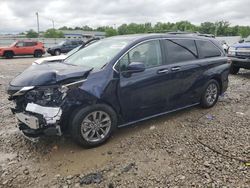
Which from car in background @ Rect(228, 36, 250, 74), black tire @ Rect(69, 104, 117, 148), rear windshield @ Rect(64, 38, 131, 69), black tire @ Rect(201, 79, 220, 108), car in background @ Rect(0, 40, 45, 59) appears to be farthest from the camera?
car in background @ Rect(0, 40, 45, 59)

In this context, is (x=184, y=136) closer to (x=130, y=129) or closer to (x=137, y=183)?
(x=130, y=129)

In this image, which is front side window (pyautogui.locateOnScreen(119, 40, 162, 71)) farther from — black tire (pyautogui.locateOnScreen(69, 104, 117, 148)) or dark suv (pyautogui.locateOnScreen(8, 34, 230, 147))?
black tire (pyautogui.locateOnScreen(69, 104, 117, 148))

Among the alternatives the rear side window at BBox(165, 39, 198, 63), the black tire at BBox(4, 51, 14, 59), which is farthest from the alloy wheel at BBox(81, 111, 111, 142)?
the black tire at BBox(4, 51, 14, 59)

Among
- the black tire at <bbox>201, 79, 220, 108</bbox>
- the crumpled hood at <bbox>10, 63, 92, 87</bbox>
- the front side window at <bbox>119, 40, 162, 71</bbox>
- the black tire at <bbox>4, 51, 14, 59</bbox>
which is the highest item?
the front side window at <bbox>119, 40, 162, 71</bbox>

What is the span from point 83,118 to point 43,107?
1.87ft

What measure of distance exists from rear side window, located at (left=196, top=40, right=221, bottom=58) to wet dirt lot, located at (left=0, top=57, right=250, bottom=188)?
4.64 ft

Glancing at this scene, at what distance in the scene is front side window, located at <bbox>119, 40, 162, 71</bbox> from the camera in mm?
4137

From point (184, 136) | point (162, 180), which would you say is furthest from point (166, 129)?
point (162, 180)

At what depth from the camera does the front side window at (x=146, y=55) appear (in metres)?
4.14

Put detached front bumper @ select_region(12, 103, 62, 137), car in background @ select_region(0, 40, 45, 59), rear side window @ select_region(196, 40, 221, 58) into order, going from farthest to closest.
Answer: car in background @ select_region(0, 40, 45, 59) → rear side window @ select_region(196, 40, 221, 58) → detached front bumper @ select_region(12, 103, 62, 137)

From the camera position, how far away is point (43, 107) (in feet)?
11.5

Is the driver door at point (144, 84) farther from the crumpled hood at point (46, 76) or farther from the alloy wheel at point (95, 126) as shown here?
the crumpled hood at point (46, 76)

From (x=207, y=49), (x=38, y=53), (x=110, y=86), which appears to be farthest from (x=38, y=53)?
(x=110, y=86)

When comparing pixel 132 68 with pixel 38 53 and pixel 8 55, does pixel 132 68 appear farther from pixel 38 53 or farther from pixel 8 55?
pixel 38 53
